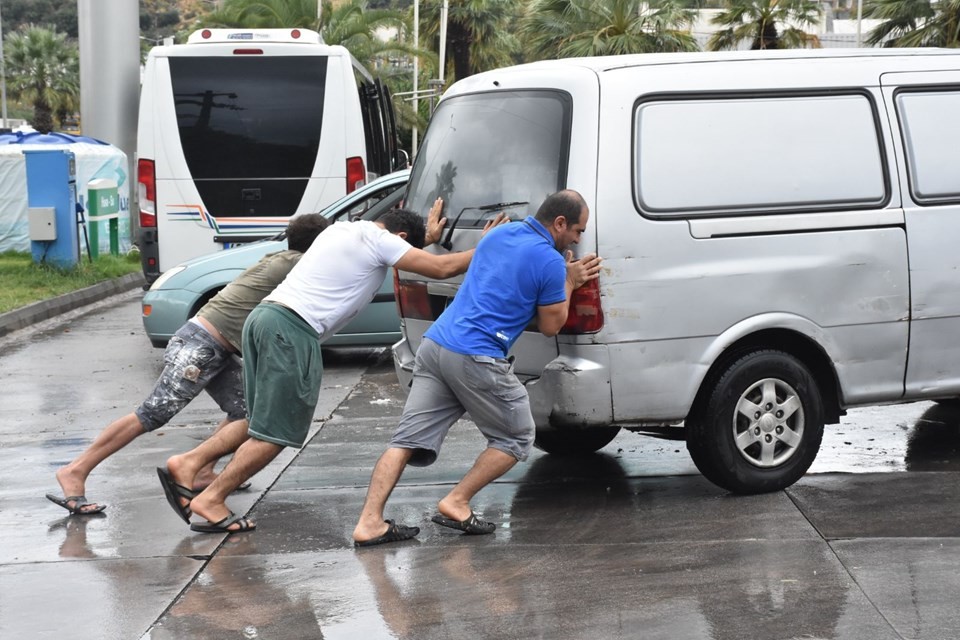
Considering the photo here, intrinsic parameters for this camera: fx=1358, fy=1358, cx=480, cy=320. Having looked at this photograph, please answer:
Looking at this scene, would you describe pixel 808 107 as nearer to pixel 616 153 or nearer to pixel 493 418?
pixel 616 153

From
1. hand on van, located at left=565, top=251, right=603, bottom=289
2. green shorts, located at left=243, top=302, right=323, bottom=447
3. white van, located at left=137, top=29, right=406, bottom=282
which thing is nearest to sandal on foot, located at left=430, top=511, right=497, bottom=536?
green shorts, located at left=243, top=302, right=323, bottom=447

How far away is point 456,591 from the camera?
5.25m

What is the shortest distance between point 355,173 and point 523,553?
8.64 meters

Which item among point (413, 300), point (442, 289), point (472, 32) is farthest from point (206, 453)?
point (472, 32)

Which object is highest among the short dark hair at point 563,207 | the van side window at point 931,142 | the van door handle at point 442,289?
the van side window at point 931,142

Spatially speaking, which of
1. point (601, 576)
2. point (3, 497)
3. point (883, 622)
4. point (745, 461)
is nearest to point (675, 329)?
point (745, 461)

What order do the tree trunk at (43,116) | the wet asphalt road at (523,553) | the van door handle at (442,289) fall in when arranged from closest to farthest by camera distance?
the wet asphalt road at (523,553), the van door handle at (442,289), the tree trunk at (43,116)

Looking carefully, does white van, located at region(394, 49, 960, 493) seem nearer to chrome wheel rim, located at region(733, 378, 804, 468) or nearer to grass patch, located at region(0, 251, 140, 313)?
chrome wheel rim, located at region(733, 378, 804, 468)

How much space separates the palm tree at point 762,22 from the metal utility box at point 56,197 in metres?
16.7

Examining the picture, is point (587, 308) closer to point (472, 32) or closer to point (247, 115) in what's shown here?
point (247, 115)

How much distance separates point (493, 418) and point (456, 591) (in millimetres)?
890

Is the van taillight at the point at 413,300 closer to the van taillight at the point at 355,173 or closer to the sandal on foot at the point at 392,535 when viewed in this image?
the sandal on foot at the point at 392,535

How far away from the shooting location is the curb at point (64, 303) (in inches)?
579

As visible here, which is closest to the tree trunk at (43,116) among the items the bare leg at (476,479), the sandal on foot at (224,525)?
the sandal on foot at (224,525)
